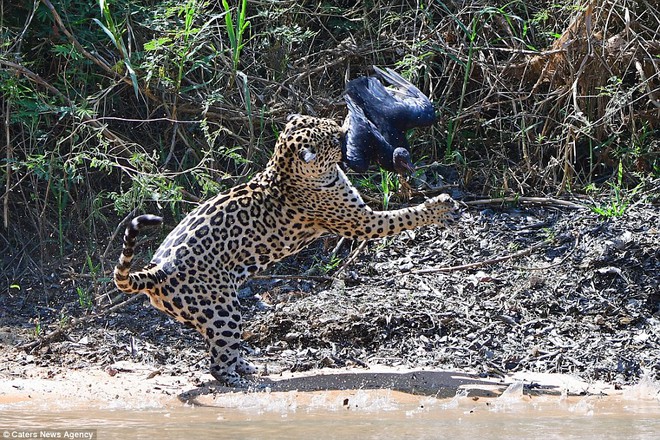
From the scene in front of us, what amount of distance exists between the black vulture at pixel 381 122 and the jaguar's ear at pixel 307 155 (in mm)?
311

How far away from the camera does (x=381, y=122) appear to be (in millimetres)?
7406

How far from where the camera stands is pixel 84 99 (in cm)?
879

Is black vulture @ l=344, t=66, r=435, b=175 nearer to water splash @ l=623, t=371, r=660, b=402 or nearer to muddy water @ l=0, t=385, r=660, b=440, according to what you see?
muddy water @ l=0, t=385, r=660, b=440

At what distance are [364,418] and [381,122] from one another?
6.94 feet

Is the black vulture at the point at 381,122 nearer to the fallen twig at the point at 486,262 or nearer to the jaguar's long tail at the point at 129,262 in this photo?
the fallen twig at the point at 486,262

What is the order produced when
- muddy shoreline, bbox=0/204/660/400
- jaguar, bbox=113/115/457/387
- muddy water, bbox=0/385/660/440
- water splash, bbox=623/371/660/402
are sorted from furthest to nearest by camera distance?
1. muddy shoreline, bbox=0/204/660/400
2. jaguar, bbox=113/115/457/387
3. water splash, bbox=623/371/660/402
4. muddy water, bbox=0/385/660/440

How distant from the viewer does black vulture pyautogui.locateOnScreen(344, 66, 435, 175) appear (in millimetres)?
7285

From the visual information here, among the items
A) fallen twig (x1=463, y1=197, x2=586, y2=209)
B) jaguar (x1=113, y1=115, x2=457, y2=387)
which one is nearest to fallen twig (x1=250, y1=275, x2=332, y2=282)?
jaguar (x1=113, y1=115, x2=457, y2=387)

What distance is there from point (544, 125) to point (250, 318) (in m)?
3.21

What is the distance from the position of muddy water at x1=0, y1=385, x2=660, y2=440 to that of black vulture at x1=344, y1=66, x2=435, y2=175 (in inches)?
61.7

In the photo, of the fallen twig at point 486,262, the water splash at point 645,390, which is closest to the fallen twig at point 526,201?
the fallen twig at point 486,262

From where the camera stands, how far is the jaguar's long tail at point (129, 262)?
6254mm

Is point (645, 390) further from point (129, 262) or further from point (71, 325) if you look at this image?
point (71, 325)

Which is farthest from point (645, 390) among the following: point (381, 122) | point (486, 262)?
point (381, 122)
